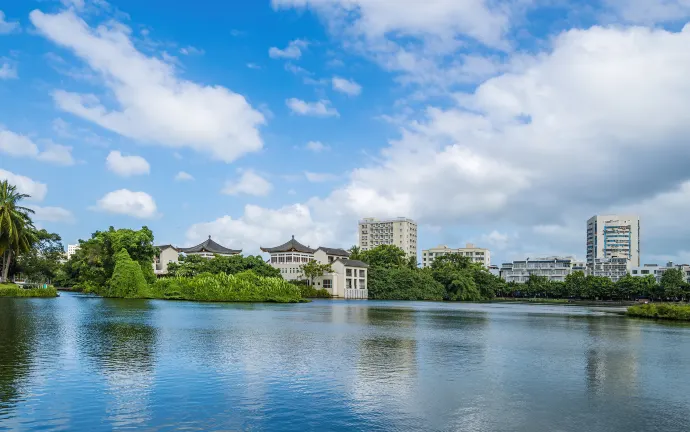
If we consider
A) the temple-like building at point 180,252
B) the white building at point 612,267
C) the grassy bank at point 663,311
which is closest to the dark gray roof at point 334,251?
the temple-like building at point 180,252

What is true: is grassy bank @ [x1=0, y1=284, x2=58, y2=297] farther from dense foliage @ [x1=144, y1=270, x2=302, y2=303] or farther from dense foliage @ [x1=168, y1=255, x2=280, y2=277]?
dense foliage @ [x1=168, y1=255, x2=280, y2=277]

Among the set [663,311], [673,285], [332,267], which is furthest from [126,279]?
[673,285]

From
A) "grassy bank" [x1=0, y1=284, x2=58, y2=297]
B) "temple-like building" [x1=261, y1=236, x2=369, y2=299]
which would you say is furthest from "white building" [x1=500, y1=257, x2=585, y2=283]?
"grassy bank" [x1=0, y1=284, x2=58, y2=297]

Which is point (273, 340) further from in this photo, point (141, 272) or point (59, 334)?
point (141, 272)

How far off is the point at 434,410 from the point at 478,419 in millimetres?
1191

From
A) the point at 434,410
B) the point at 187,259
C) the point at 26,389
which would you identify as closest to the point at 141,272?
the point at 187,259

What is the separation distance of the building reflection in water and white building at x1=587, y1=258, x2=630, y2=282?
165m

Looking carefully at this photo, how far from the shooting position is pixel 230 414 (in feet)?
44.4

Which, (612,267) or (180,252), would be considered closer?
(180,252)

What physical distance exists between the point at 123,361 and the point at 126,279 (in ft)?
191

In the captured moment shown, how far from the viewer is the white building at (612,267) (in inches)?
6698

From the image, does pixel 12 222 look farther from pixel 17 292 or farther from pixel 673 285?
pixel 673 285

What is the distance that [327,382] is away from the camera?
57.8 ft

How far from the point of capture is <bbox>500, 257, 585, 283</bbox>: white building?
180 meters
